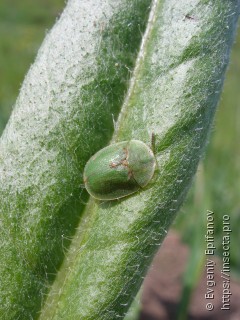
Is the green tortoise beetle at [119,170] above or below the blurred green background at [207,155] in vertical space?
above

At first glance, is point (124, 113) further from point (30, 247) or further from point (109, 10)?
point (30, 247)

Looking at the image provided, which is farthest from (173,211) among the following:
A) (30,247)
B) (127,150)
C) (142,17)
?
(142,17)

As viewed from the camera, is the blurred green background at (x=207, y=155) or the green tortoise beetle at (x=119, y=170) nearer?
the green tortoise beetle at (x=119, y=170)

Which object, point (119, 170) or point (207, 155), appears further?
point (207, 155)

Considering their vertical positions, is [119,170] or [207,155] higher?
[119,170]
